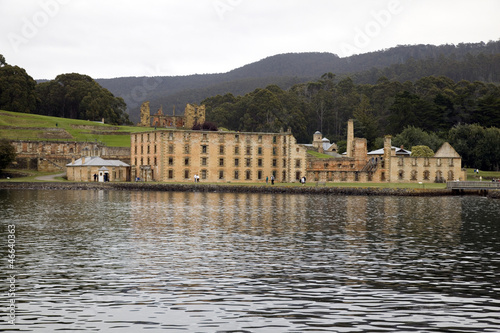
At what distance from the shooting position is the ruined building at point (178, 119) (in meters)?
164

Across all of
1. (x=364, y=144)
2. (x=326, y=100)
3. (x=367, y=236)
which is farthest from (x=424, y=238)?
(x=326, y=100)

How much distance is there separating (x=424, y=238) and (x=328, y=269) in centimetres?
1305

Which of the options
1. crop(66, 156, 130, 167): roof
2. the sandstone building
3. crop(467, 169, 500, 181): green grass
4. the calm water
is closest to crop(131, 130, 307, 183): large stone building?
crop(66, 156, 130, 167): roof

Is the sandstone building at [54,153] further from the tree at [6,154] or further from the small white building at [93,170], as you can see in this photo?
Answer: the tree at [6,154]

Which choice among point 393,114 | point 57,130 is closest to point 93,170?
point 57,130

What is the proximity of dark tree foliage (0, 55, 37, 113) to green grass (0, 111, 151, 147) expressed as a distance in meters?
14.0

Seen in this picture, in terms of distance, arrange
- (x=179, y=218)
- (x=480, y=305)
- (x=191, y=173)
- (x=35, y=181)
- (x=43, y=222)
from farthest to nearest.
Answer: (x=191, y=173) → (x=35, y=181) → (x=179, y=218) → (x=43, y=222) → (x=480, y=305)

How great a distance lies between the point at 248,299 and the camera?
65.6 ft

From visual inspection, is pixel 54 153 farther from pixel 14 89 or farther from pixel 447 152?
pixel 447 152

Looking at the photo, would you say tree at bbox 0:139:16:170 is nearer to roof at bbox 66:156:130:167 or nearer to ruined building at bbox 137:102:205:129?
roof at bbox 66:156:130:167

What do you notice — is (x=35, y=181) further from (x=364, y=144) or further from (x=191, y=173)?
(x=364, y=144)

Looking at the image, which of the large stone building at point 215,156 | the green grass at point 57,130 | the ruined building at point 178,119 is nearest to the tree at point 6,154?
the green grass at point 57,130

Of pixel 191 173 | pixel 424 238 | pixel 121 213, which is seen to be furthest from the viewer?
pixel 191 173

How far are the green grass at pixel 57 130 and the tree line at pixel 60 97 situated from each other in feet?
49.2
